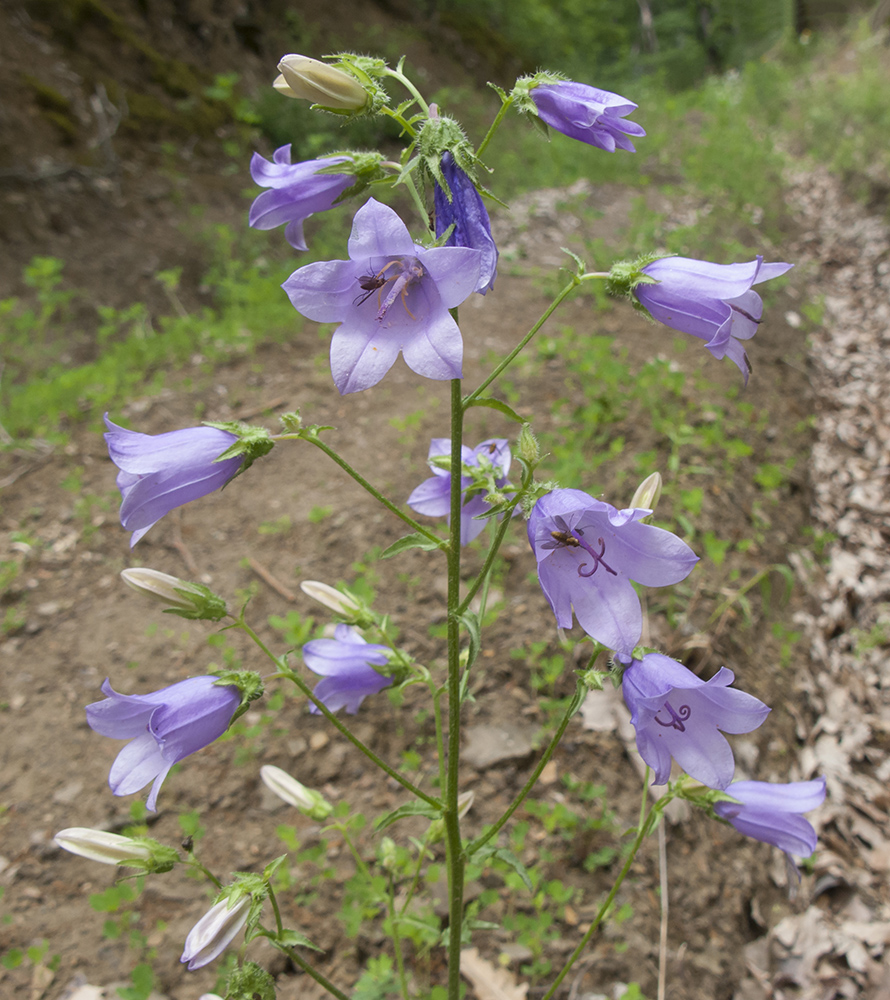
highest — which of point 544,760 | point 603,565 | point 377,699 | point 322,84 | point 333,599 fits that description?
point 322,84

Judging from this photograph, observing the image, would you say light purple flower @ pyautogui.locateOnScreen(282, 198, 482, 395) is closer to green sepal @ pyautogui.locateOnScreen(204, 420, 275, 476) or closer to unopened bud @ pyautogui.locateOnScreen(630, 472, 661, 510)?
green sepal @ pyautogui.locateOnScreen(204, 420, 275, 476)

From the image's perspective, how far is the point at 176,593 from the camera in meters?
1.60

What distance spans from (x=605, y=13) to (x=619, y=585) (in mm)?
30687

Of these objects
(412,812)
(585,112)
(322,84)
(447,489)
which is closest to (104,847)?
(412,812)

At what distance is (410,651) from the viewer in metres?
3.28

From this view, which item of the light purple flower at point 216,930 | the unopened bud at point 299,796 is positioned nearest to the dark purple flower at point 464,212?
the light purple flower at point 216,930

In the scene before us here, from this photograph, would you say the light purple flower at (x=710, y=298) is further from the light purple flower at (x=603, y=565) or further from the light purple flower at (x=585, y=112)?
the light purple flower at (x=603, y=565)

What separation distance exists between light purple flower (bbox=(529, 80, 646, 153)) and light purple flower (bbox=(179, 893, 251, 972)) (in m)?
1.89

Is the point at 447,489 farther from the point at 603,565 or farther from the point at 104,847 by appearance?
the point at 104,847

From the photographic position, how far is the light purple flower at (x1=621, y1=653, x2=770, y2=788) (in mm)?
1393

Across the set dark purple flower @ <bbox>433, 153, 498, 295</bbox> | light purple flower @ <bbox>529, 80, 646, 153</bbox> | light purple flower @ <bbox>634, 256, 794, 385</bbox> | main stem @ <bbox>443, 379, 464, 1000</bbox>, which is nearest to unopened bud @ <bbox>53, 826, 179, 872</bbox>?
main stem @ <bbox>443, 379, 464, 1000</bbox>

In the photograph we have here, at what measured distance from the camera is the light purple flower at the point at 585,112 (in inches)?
57.9

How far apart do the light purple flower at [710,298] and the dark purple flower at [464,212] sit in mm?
426

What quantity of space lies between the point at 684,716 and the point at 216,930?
Answer: 1.15 m
